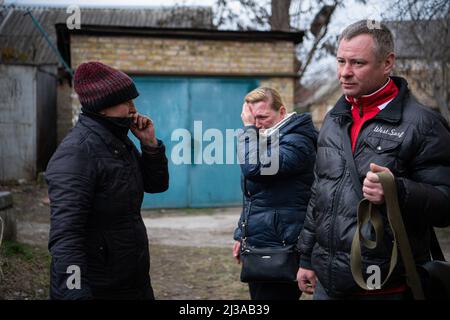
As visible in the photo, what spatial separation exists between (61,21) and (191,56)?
15.1m

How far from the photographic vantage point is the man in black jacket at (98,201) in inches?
75.2

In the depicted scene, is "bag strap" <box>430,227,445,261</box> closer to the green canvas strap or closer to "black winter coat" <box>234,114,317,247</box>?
the green canvas strap

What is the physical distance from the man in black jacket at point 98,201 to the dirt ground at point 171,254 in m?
2.10

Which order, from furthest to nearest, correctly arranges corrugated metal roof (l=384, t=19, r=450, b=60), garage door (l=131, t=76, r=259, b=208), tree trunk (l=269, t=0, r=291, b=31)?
tree trunk (l=269, t=0, r=291, b=31)
garage door (l=131, t=76, r=259, b=208)
corrugated metal roof (l=384, t=19, r=450, b=60)

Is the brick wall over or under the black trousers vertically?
over

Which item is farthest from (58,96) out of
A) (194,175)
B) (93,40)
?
(194,175)

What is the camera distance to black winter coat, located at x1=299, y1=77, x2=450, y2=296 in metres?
1.88

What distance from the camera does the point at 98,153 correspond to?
2098 mm

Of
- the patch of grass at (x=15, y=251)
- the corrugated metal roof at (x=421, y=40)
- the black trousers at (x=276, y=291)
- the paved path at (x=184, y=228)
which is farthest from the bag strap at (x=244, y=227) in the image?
the corrugated metal roof at (x=421, y=40)

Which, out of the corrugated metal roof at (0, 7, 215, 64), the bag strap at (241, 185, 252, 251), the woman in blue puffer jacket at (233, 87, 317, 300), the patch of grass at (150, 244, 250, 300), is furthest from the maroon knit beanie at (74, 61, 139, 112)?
the corrugated metal roof at (0, 7, 215, 64)

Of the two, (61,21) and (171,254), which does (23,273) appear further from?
(61,21)

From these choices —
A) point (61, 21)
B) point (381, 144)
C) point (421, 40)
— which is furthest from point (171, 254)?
point (61, 21)

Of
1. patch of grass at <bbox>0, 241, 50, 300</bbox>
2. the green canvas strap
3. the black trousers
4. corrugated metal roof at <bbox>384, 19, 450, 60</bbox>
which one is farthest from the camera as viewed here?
corrugated metal roof at <bbox>384, 19, 450, 60</bbox>

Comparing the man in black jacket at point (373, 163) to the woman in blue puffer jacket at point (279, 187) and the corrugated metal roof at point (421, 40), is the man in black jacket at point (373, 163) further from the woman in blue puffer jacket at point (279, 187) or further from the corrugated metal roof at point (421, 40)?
the corrugated metal roof at point (421, 40)
